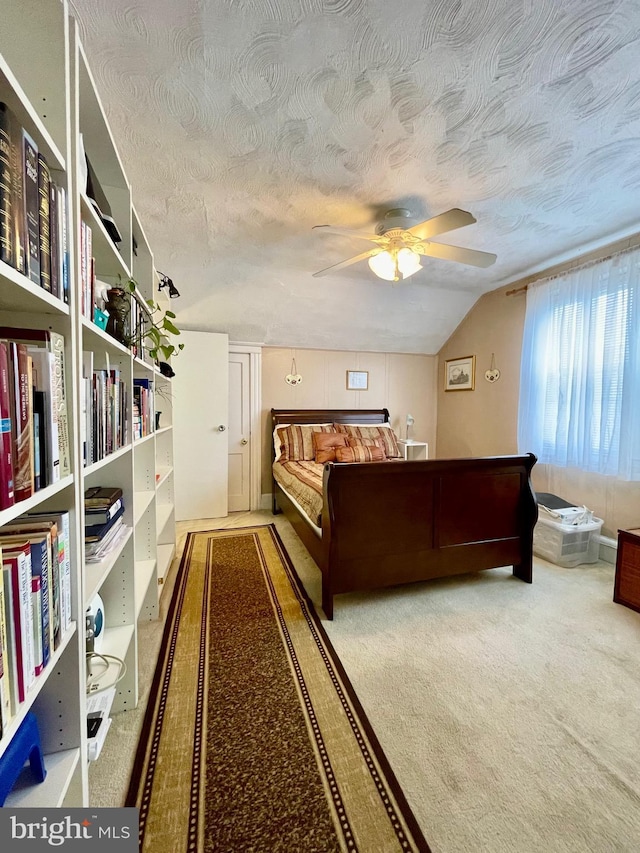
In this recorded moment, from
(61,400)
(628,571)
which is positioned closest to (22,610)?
(61,400)

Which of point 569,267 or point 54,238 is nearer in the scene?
point 54,238

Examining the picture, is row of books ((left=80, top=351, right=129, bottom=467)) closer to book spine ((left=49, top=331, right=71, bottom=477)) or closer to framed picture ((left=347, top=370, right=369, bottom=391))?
book spine ((left=49, top=331, right=71, bottom=477))

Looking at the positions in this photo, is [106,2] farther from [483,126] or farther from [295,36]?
[483,126]

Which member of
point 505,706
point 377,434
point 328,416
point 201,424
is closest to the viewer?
point 505,706

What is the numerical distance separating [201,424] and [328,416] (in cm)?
153

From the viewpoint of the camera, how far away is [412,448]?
4473 mm

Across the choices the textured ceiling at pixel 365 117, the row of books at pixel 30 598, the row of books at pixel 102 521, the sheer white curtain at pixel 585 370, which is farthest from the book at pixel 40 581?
the sheer white curtain at pixel 585 370

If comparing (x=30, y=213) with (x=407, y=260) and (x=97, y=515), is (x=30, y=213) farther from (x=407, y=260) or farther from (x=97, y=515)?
(x=407, y=260)

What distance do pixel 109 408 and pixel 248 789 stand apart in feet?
4.42

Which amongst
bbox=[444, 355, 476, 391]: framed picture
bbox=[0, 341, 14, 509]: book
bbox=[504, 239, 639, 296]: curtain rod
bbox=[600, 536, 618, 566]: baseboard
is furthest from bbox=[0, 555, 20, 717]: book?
bbox=[444, 355, 476, 391]: framed picture

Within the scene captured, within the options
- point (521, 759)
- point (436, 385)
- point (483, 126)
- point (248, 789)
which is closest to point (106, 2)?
point (483, 126)

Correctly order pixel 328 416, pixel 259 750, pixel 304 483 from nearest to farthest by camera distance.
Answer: pixel 259 750, pixel 304 483, pixel 328 416

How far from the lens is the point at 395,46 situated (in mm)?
1186

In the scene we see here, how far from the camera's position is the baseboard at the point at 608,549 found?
8.92ft
